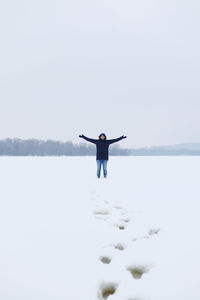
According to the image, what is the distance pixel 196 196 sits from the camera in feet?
29.2

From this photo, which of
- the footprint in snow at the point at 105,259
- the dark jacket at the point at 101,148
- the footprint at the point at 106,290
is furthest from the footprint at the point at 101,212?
the dark jacket at the point at 101,148

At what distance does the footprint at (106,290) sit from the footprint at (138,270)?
38 cm

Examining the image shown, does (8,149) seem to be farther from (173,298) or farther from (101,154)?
(173,298)

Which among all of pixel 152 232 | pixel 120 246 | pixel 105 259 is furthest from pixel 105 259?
pixel 152 232

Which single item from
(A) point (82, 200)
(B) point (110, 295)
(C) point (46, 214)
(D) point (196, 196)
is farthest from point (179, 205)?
(B) point (110, 295)

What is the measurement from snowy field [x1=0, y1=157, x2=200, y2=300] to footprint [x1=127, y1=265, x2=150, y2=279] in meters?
0.01

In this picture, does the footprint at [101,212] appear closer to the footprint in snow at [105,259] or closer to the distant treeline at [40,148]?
the footprint in snow at [105,259]

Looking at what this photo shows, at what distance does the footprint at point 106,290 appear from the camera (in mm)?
3774

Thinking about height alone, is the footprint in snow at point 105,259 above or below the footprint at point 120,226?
below

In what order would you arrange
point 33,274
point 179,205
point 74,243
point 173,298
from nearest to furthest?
point 173,298
point 33,274
point 74,243
point 179,205

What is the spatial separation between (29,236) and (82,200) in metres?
3.06

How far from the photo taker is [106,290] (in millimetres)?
3916

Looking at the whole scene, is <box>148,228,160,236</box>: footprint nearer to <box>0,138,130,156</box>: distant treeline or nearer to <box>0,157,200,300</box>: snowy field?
<box>0,157,200,300</box>: snowy field

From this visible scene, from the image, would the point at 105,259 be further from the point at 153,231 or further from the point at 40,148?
the point at 40,148
